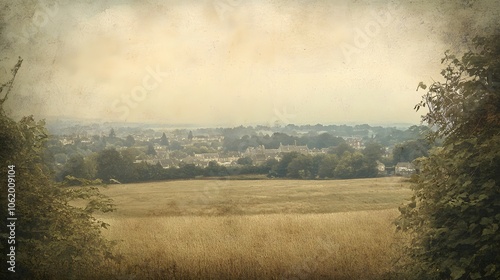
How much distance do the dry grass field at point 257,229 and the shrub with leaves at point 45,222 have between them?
0.20 metres

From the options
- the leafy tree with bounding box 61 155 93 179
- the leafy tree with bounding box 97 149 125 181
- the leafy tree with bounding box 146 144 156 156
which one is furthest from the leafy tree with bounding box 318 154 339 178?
the leafy tree with bounding box 61 155 93 179

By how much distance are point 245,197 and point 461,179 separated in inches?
86.9

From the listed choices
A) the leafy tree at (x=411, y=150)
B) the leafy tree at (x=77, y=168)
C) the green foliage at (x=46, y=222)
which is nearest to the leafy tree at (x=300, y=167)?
the leafy tree at (x=411, y=150)

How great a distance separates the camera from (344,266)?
514cm

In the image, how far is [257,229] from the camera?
17.5 feet

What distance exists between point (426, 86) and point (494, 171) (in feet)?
3.70

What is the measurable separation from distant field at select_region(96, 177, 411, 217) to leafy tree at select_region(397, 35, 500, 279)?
0.53 metres

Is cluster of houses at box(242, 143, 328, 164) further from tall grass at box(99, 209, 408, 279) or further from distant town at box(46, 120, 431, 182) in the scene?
tall grass at box(99, 209, 408, 279)

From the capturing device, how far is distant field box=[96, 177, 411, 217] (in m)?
5.40

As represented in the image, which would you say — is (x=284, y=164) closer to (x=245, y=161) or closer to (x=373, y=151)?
(x=245, y=161)

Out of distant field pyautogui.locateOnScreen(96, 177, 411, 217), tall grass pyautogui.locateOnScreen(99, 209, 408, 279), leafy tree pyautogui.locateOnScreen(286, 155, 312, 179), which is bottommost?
tall grass pyautogui.locateOnScreen(99, 209, 408, 279)

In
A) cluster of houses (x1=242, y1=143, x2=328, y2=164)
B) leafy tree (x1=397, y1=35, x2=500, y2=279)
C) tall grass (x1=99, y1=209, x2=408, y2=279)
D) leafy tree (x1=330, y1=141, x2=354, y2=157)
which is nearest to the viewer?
leafy tree (x1=397, y1=35, x2=500, y2=279)

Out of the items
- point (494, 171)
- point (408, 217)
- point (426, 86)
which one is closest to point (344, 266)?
point (408, 217)

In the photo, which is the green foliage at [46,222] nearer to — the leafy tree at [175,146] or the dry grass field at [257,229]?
the dry grass field at [257,229]
